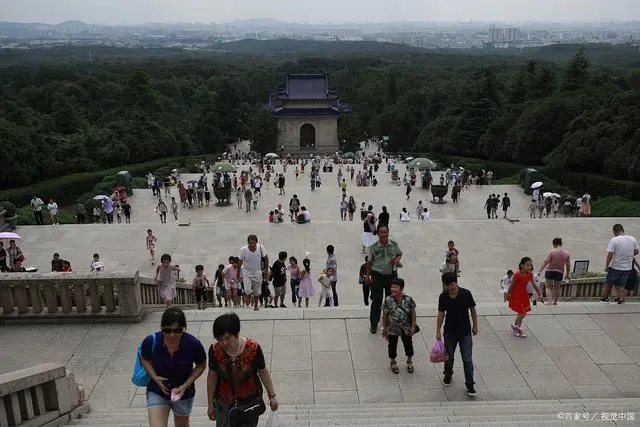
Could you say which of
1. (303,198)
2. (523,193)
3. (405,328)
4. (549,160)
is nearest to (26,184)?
(303,198)

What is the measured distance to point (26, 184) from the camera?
3397cm

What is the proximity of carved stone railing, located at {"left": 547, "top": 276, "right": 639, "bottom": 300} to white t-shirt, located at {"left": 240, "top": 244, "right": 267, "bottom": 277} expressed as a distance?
243 inches

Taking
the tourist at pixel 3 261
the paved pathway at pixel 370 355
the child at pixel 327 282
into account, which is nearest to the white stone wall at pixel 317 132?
the tourist at pixel 3 261

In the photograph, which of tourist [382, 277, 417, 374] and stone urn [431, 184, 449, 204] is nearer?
tourist [382, 277, 417, 374]

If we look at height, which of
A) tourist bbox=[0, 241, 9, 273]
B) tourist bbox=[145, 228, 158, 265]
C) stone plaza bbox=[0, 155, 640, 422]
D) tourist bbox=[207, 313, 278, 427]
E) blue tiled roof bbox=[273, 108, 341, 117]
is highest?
tourist bbox=[207, 313, 278, 427]

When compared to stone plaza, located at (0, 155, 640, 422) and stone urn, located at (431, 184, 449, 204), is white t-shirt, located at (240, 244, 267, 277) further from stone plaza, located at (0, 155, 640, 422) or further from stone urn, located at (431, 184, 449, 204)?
stone urn, located at (431, 184, 449, 204)

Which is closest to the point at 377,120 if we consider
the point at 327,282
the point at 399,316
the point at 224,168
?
the point at 224,168

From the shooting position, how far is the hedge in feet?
104

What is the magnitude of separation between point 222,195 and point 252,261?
1808cm

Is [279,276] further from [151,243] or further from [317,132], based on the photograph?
[317,132]

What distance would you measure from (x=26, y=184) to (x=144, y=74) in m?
27.9

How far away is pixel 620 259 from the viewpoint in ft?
31.3

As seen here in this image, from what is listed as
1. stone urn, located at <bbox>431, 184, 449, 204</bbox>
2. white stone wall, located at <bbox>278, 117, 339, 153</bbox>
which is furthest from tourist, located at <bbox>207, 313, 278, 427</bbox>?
white stone wall, located at <bbox>278, 117, 339, 153</bbox>

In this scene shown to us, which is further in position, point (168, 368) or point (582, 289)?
point (582, 289)
